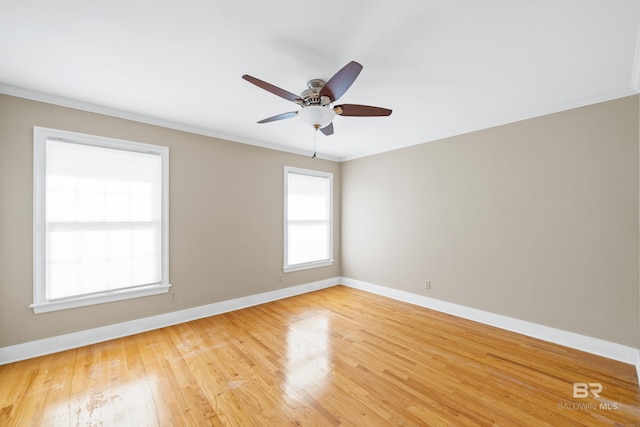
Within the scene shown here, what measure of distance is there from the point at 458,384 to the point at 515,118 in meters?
3.06

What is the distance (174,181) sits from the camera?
3510 millimetres

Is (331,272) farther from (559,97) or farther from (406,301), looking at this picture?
(559,97)

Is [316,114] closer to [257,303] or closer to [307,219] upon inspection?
[307,219]

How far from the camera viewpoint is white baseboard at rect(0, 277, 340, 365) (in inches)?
102

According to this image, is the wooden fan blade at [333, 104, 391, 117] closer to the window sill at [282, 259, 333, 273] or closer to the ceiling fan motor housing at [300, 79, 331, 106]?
the ceiling fan motor housing at [300, 79, 331, 106]

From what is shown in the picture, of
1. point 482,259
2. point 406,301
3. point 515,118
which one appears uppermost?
point 515,118

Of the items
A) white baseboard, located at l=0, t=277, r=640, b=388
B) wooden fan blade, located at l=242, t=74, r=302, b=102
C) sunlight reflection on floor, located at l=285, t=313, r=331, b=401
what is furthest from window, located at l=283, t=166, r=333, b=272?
wooden fan blade, located at l=242, t=74, r=302, b=102

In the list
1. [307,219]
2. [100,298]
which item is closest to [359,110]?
[307,219]

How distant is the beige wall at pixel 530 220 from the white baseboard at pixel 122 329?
7.70 ft

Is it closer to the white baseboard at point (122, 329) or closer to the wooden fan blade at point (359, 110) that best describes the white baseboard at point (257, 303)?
the white baseboard at point (122, 329)

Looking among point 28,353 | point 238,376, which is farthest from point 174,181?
point 238,376

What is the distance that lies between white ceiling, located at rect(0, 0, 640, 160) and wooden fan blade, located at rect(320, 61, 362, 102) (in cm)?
28

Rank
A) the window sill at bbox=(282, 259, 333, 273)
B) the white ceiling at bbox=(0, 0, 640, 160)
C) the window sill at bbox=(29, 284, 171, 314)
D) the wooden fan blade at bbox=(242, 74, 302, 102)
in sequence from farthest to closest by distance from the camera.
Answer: the window sill at bbox=(282, 259, 333, 273), the window sill at bbox=(29, 284, 171, 314), the wooden fan blade at bbox=(242, 74, 302, 102), the white ceiling at bbox=(0, 0, 640, 160)

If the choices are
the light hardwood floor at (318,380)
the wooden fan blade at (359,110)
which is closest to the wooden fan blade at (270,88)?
the wooden fan blade at (359,110)
